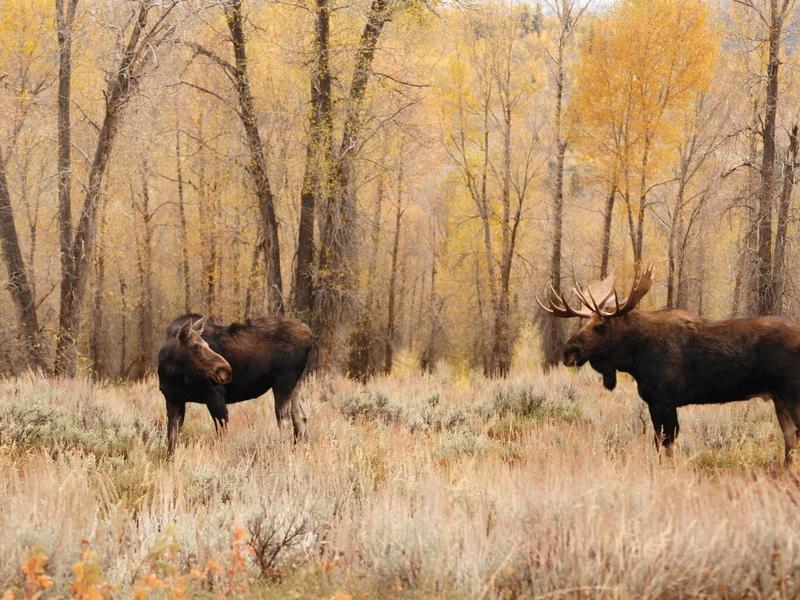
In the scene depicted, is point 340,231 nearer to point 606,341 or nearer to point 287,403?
point 287,403

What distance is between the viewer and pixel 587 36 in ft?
63.4

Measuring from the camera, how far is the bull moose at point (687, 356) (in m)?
6.44

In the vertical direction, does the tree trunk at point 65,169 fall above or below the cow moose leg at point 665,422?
above

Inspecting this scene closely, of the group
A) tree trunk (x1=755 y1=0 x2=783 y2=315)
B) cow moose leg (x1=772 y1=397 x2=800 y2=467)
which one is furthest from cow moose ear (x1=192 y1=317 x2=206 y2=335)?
tree trunk (x1=755 y1=0 x2=783 y2=315)

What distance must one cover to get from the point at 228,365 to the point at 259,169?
7.00m

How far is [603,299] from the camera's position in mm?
7715

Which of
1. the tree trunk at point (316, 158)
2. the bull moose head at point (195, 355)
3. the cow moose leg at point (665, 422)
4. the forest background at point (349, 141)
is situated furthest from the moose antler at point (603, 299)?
the tree trunk at point (316, 158)

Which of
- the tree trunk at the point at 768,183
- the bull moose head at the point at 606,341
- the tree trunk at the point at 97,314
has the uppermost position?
the tree trunk at the point at 768,183

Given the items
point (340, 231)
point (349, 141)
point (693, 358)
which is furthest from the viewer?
point (340, 231)

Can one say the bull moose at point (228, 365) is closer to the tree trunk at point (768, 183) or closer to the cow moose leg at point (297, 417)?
the cow moose leg at point (297, 417)

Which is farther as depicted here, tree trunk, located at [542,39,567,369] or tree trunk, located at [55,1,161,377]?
tree trunk, located at [542,39,567,369]

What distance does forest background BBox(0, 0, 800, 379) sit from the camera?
1280 cm

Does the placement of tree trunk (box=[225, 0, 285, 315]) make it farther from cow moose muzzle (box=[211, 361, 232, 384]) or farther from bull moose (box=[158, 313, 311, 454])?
cow moose muzzle (box=[211, 361, 232, 384])

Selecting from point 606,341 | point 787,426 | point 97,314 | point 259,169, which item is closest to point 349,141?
point 259,169
